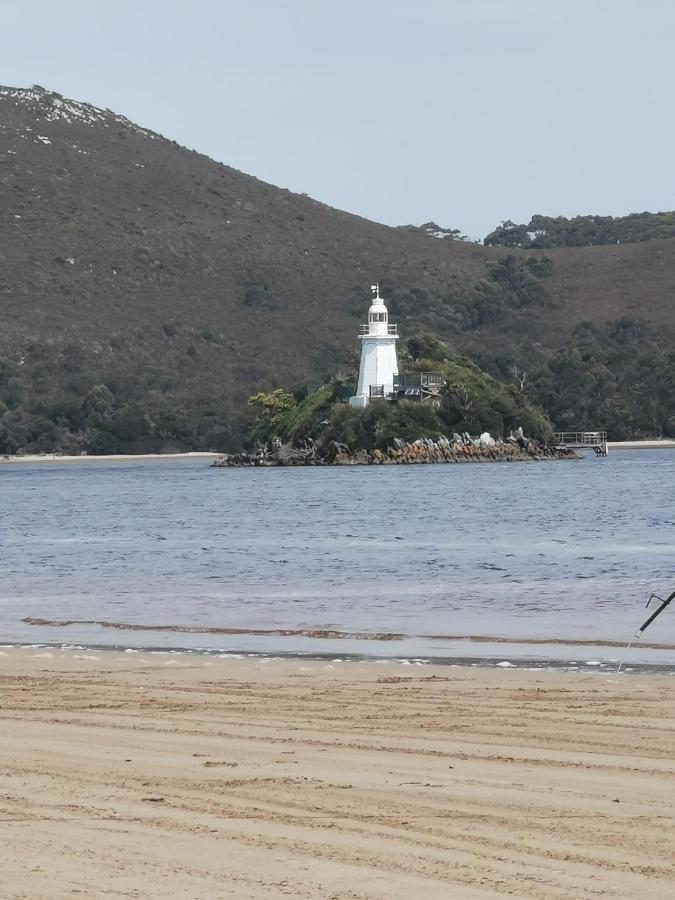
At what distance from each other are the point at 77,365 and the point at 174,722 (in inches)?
5917

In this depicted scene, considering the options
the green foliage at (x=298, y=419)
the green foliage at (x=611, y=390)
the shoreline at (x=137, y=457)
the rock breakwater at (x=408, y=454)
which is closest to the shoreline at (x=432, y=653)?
the rock breakwater at (x=408, y=454)

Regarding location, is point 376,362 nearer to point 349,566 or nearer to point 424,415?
point 424,415

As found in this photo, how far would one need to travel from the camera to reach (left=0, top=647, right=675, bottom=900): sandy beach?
652 cm

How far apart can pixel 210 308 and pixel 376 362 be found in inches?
2692

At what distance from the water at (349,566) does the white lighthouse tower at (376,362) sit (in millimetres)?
38036

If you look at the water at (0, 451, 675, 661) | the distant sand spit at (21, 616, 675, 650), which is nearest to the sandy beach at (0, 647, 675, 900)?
the distant sand spit at (21, 616, 675, 650)

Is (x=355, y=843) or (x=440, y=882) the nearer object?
(x=440, y=882)

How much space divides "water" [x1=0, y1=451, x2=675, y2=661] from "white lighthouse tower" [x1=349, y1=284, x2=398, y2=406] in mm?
38036

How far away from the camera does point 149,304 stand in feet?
580

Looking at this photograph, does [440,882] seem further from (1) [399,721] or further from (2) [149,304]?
(2) [149,304]

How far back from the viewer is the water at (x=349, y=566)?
742 inches

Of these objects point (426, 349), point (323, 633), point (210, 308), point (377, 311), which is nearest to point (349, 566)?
point (323, 633)

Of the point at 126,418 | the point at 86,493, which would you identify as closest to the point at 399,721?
the point at 86,493

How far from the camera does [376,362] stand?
4481 inches
